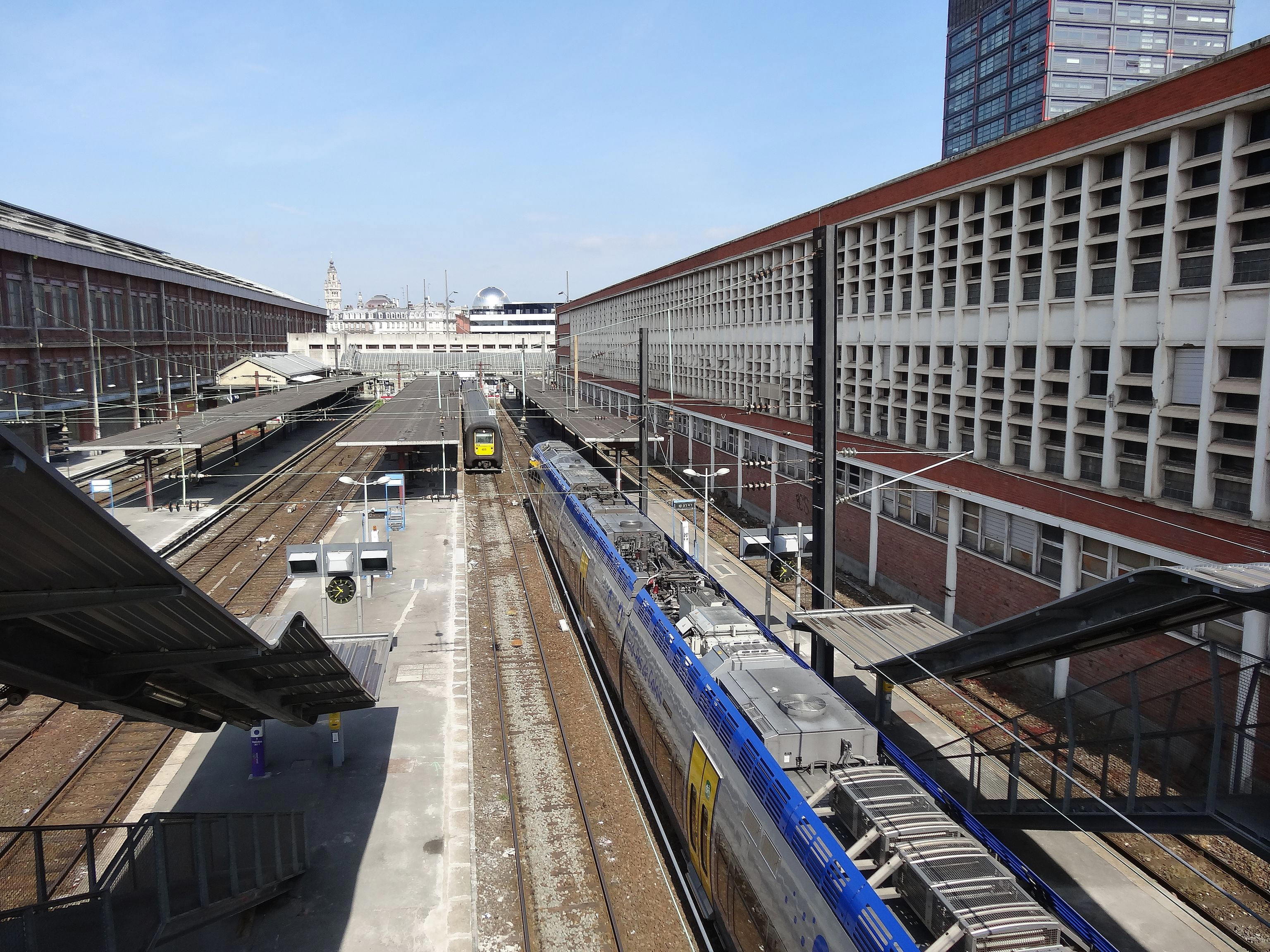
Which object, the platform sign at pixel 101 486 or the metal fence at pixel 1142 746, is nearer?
the metal fence at pixel 1142 746

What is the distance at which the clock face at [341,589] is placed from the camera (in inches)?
865

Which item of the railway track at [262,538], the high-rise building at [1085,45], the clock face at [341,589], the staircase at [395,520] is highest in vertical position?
the high-rise building at [1085,45]

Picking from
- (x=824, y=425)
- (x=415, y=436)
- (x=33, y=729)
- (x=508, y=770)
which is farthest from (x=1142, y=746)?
(x=415, y=436)

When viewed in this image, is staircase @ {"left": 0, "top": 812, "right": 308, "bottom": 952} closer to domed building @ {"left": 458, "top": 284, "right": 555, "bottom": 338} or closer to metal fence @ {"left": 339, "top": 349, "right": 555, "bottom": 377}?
metal fence @ {"left": 339, "top": 349, "right": 555, "bottom": 377}

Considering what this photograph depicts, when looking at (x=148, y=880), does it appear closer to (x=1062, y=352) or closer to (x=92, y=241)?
(x=1062, y=352)

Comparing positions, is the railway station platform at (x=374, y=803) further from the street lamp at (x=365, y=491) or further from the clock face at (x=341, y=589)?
the street lamp at (x=365, y=491)

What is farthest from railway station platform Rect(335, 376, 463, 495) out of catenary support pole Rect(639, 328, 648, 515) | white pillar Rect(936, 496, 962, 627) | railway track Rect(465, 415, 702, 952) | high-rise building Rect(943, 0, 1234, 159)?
high-rise building Rect(943, 0, 1234, 159)

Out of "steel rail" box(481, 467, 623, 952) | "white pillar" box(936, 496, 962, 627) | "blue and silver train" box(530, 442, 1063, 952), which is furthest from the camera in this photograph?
"white pillar" box(936, 496, 962, 627)

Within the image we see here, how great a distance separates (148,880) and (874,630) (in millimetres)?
10968

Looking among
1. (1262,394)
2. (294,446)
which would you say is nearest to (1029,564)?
(1262,394)

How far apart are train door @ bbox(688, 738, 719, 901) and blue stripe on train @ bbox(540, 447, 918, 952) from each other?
0.53 meters

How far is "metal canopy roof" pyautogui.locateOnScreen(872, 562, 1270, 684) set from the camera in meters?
6.93

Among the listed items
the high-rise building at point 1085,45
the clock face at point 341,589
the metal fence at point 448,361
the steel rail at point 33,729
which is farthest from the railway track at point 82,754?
the metal fence at point 448,361

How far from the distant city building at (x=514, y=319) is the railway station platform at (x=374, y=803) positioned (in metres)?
143
